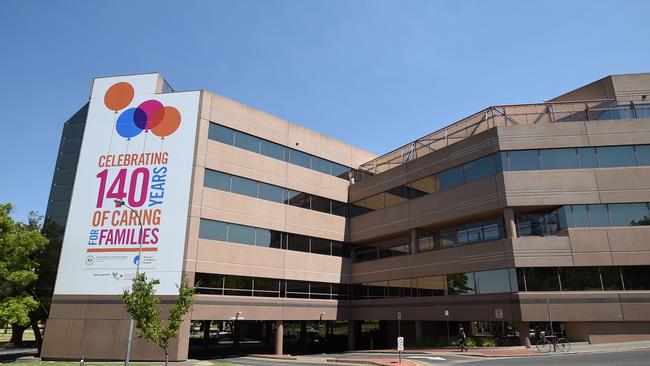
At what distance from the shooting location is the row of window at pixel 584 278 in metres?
27.4

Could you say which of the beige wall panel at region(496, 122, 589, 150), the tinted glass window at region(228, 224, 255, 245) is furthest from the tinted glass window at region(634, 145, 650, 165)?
the tinted glass window at region(228, 224, 255, 245)

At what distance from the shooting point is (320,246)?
40.2 metres

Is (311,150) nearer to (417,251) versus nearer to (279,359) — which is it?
(417,251)

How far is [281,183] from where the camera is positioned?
38.2 m

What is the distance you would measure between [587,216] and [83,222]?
121ft

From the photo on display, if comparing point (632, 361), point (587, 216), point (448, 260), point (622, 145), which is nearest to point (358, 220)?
point (448, 260)

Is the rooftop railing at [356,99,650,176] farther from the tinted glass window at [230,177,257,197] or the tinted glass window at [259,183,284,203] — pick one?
the tinted glass window at [230,177,257,197]

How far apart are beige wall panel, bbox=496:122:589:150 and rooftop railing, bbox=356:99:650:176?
6.74 feet

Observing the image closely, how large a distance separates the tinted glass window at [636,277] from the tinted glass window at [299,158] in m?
26.7

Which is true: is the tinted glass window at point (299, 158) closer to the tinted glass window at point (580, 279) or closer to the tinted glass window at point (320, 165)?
the tinted glass window at point (320, 165)

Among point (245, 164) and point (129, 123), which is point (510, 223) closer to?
point (245, 164)

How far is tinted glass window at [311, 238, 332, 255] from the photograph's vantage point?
39591 millimetres

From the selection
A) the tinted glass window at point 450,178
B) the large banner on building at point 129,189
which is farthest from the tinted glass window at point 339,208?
the large banner on building at point 129,189

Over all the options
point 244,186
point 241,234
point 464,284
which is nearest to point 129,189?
point 244,186
